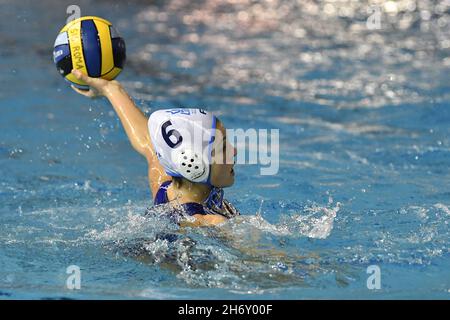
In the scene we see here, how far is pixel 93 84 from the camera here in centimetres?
432

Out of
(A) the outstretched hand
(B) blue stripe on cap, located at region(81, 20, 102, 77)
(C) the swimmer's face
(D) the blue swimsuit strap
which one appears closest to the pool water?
(D) the blue swimsuit strap

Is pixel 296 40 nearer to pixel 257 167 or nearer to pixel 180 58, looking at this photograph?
pixel 180 58

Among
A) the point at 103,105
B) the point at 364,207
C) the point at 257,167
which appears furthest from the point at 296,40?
the point at 364,207

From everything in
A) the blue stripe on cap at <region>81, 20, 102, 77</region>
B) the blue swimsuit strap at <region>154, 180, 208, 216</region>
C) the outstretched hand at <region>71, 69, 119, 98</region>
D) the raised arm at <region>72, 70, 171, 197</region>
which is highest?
the blue stripe on cap at <region>81, 20, 102, 77</region>

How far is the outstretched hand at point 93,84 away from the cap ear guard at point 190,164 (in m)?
0.82

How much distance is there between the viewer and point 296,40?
946 centimetres

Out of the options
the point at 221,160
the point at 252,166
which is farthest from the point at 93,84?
the point at 252,166

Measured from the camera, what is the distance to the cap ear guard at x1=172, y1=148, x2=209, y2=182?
3668 millimetres

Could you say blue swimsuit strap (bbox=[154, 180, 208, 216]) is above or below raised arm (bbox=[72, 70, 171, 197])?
below

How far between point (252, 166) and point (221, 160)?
7.29ft

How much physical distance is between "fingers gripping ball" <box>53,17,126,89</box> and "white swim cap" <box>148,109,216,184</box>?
0.71 metres

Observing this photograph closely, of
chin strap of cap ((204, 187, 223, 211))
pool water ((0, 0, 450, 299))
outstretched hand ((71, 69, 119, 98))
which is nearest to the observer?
pool water ((0, 0, 450, 299))

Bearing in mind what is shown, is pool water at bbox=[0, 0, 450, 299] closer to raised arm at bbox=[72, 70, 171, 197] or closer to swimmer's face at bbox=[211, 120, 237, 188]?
swimmer's face at bbox=[211, 120, 237, 188]

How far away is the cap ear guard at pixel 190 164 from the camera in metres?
3.67
